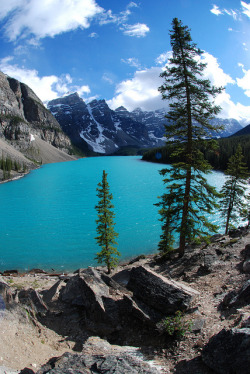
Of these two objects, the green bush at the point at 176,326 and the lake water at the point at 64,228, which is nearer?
→ the green bush at the point at 176,326

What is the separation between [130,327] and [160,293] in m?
2.21

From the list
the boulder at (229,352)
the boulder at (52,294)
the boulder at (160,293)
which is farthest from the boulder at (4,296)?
the boulder at (229,352)

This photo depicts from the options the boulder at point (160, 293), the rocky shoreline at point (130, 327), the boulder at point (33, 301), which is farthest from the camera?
the boulder at point (33, 301)

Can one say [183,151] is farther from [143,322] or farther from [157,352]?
[157,352]

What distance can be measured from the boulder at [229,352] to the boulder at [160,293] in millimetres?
3338

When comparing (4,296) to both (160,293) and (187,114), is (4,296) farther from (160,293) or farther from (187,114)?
(187,114)

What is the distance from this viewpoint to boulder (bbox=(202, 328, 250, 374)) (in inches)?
237

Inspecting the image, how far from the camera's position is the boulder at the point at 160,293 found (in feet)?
34.0

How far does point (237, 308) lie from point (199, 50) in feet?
55.1

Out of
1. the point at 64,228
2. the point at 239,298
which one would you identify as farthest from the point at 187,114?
the point at 64,228

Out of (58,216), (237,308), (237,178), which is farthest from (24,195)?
(237,308)

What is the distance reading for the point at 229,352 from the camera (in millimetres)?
6414

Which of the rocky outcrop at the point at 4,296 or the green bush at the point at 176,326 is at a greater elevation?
the rocky outcrop at the point at 4,296

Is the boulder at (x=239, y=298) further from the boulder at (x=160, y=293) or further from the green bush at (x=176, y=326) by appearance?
the green bush at (x=176, y=326)
